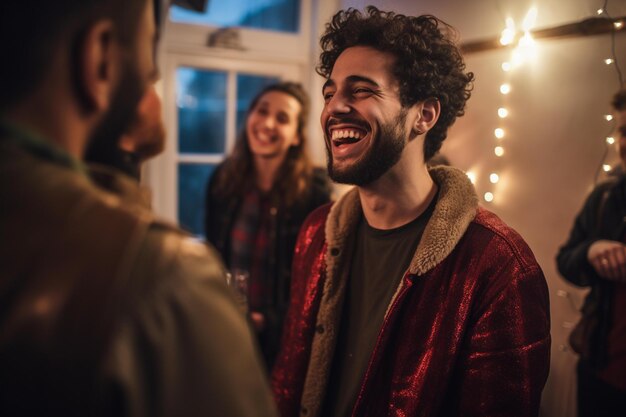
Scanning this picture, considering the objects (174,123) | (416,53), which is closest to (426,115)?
(416,53)

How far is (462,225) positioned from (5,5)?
93 centimetres

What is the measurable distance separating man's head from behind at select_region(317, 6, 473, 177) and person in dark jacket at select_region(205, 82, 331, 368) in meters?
0.84

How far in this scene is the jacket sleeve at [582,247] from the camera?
4.93 feet

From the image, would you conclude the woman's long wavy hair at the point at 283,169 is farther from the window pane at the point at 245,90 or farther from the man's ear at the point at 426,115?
the man's ear at the point at 426,115

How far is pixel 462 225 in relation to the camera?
1082mm

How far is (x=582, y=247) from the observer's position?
1551 mm

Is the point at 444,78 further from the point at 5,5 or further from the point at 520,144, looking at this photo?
the point at 5,5

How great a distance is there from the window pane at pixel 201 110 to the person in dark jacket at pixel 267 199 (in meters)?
0.48

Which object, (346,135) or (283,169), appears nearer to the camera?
(346,135)

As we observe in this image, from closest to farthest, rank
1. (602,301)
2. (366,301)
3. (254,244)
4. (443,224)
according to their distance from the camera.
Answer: (443,224), (366,301), (602,301), (254,244)

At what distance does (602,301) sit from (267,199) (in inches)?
54.6

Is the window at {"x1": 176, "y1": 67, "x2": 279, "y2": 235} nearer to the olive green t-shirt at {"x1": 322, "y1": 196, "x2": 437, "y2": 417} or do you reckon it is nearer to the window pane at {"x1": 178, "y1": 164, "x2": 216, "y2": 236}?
the window pane at {"x1": 178, "y1": 164, "x2": 216, "y2": 236}

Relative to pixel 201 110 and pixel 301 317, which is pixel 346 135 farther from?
pixel 201 110

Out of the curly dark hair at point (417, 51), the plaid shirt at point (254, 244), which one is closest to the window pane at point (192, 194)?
the plaid shirt at point (254, 244)
